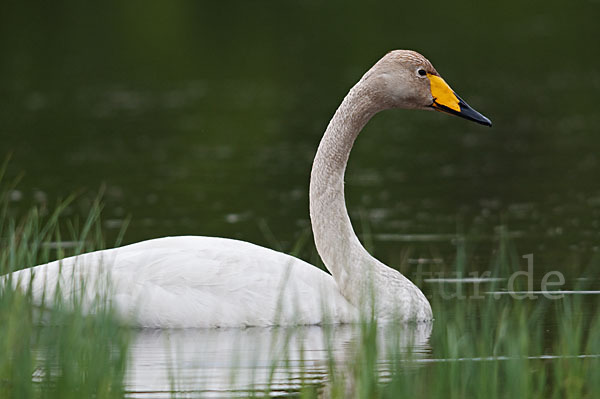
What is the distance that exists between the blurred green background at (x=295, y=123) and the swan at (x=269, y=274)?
201 centimetres

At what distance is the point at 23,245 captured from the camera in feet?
25.8

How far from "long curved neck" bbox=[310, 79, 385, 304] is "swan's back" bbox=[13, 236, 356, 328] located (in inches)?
16.4

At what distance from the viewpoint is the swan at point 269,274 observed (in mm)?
9016

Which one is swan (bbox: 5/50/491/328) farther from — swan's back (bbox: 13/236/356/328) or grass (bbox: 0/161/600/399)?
grass (bbox: 0/161/600/399)

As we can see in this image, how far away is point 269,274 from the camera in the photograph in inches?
359

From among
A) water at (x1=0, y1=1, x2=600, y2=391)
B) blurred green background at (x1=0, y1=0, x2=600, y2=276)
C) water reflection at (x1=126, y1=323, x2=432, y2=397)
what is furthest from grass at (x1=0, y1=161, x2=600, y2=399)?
blurred green background at (x1=0, y1=0, x2=600, y2=276)

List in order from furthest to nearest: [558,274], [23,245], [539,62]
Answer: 1. [539,62]
2. [558,274]
3. [23,245]

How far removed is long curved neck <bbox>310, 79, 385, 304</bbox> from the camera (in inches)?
377

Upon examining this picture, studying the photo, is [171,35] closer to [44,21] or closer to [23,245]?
[44,21]

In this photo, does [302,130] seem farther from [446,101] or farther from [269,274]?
[269,274]

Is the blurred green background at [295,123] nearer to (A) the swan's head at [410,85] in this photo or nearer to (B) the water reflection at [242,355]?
(A) the swan's head at [410,85]

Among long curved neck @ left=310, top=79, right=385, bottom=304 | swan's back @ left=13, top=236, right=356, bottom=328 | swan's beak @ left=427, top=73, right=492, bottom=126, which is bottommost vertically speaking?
swan's back @ left=13, top=236, right=356, bottom=328

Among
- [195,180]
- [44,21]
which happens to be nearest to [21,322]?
[195,180]

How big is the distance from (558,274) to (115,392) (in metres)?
5.27
